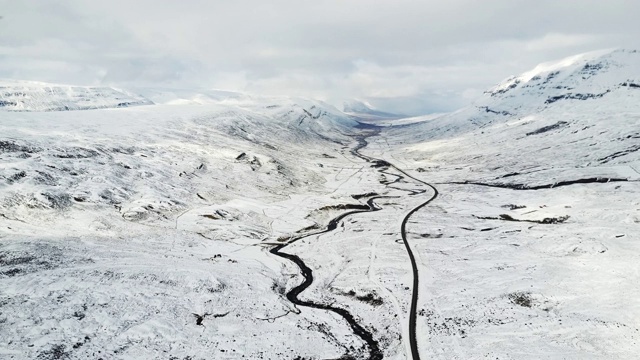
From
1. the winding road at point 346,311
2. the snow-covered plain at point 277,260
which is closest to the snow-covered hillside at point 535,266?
the snow-covered plain at point 277,260

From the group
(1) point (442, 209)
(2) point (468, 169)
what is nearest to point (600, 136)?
(2) point (468, 169)

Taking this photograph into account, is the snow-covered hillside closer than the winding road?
No

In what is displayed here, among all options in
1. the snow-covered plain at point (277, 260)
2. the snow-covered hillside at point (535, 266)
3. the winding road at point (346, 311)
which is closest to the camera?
the snow-covered plain at point (277, 260)

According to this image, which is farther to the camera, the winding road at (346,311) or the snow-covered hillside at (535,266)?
the snow-covered hillside at (535,266)

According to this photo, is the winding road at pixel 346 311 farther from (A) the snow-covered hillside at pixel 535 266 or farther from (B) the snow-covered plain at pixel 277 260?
(A) the snow-covered hillside at pixel 535 266

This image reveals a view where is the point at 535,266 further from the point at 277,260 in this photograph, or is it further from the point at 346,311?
the point at 277,260

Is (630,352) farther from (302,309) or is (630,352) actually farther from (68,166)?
(68,166)

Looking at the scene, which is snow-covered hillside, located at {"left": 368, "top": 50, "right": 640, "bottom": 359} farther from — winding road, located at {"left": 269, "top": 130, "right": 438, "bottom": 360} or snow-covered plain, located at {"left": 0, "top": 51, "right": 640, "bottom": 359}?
winding road, located at {"left": 269, "top": 130, "right": 438, "bottom": 360}

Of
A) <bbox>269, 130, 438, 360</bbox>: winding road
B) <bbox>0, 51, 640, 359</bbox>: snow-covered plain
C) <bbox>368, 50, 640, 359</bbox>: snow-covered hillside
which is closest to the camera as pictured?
<bbox>0, 51, 640, 359</bbox>: snow-covered plain

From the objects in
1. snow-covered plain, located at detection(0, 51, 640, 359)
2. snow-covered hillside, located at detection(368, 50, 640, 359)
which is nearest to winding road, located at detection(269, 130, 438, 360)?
snow-covered plain, located at detection(0, 51, 640, 359)
